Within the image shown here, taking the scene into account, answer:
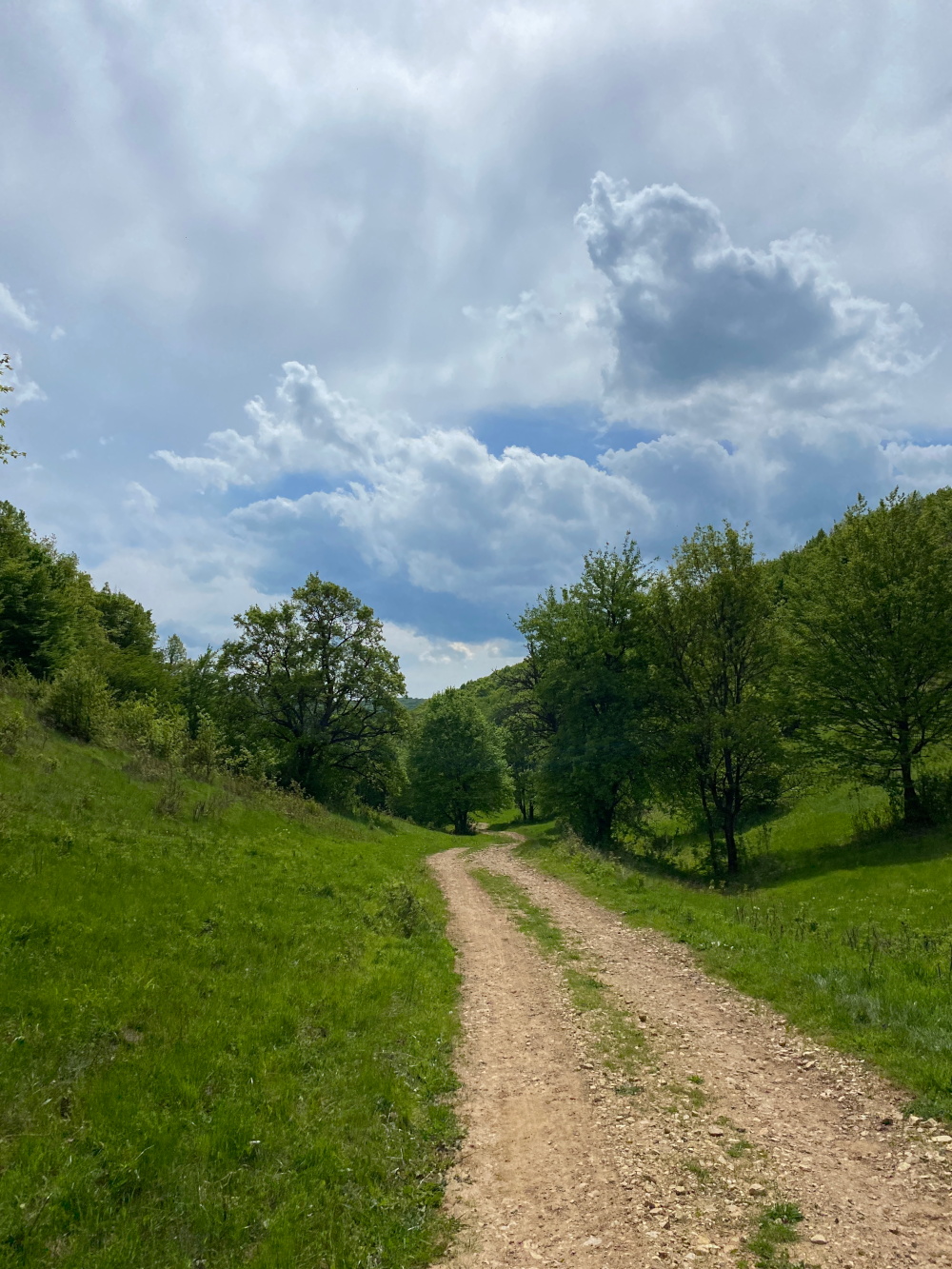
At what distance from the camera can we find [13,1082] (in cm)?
627

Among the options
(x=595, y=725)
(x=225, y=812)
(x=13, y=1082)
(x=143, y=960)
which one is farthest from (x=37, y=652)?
(x=13, y=1082)

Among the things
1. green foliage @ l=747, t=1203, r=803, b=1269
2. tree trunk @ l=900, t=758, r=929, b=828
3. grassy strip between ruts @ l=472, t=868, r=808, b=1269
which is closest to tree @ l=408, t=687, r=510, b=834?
tree trunk @ l=900, t=758, r=929, b=828

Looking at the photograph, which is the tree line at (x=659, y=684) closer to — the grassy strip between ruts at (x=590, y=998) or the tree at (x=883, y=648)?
the tree at (x=883, y=648)

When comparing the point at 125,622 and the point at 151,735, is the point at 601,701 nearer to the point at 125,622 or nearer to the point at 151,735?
the point at 151,735

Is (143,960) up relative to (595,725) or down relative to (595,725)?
down

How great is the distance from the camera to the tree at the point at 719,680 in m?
27.6

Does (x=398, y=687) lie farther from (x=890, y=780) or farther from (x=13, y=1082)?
(x=13, y=1082)

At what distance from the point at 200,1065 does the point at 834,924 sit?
15275mm

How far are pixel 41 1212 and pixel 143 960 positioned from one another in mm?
4768

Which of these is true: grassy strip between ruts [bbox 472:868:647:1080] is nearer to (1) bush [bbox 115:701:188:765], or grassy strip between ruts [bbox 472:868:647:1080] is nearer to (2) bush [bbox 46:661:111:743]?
(1) bush [bbox 115:701:188:765]

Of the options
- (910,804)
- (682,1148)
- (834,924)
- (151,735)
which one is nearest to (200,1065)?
(682,1148)

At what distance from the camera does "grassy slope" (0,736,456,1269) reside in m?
5.26

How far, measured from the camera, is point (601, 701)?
3453 cm

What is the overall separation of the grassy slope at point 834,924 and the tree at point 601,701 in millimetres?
4750
